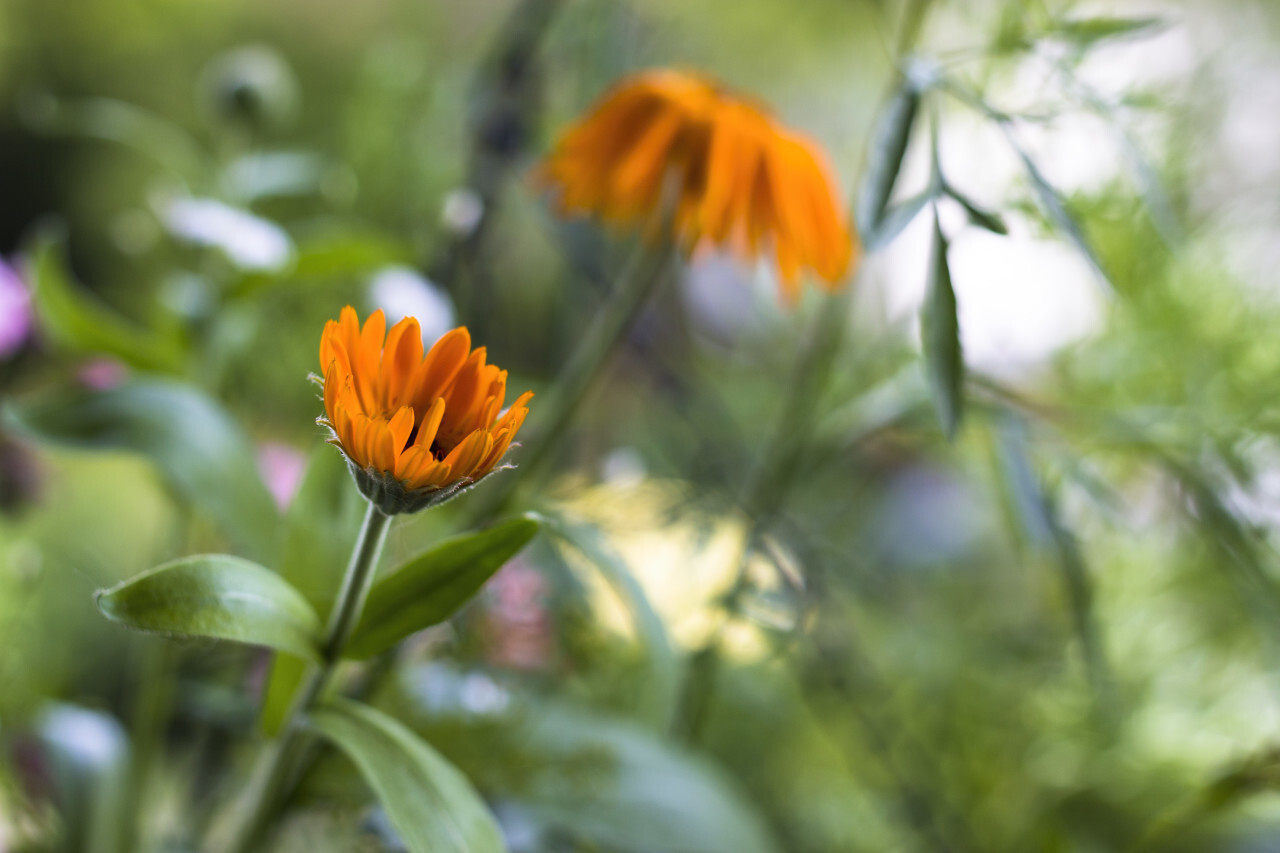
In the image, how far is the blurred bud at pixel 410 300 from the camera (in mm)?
237

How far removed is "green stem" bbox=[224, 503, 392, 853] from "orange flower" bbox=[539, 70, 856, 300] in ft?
0.38

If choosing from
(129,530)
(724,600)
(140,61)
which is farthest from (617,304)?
(140,61)

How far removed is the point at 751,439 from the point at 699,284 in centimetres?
10

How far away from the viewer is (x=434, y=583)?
14cm

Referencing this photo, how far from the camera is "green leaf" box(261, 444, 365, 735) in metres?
0.16

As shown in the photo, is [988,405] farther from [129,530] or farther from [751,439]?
[129,530]

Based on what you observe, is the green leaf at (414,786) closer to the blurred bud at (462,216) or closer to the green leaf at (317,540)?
the green leaf at (317,540)

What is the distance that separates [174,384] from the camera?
0.71 feet

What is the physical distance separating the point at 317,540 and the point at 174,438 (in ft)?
0.21

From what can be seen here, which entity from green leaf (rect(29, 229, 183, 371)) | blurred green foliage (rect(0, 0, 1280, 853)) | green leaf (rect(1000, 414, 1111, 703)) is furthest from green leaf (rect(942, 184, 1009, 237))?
green leaf (rect(29, 229, 183, 371))

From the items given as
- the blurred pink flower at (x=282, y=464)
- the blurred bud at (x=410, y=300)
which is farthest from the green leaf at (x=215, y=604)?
the blurred pink flower at (x=282, y=464)

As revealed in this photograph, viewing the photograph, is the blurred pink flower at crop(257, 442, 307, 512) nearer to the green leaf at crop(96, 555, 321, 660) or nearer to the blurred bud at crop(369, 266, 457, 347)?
the blurred bud at crop(369, 266, 457, 347)

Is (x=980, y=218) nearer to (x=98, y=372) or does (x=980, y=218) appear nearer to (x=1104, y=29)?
(x=1104, y=29)

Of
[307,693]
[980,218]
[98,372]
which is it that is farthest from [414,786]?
[98,372]
